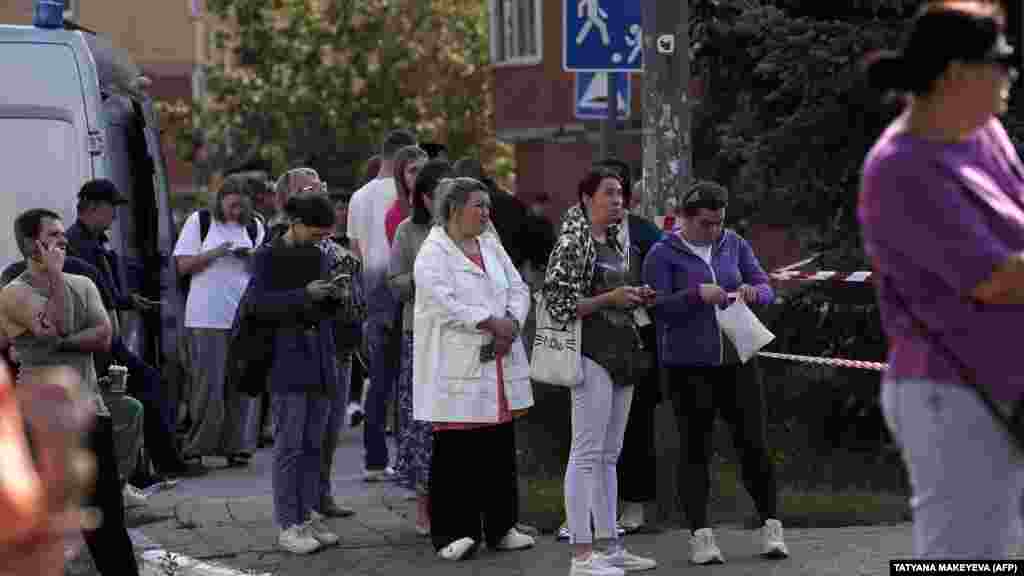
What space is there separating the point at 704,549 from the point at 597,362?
3.09ft

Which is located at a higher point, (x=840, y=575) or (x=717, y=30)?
(x=717, y=30)

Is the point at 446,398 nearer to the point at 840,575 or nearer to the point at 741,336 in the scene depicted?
the point at 741,336

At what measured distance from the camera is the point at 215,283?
1506 centimetres

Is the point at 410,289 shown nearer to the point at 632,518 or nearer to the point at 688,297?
the point at 632,518

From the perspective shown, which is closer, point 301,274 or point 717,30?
point 301,274

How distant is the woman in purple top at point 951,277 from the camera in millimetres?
5215

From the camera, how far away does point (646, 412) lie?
1169 cm

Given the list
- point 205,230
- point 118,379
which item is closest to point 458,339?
point 118,379

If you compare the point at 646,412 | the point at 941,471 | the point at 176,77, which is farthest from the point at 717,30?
the point at 176,77

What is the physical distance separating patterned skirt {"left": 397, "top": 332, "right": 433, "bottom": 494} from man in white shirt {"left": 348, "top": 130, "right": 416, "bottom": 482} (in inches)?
42.2

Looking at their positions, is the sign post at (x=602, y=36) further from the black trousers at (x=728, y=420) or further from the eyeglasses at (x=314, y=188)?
the black trousers at (x=728, y=420)

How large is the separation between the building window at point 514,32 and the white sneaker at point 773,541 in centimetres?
3067

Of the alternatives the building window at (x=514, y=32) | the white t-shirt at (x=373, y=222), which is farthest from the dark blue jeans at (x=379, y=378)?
the building window at (x=514, y=32)

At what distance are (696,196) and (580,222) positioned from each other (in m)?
0.53
